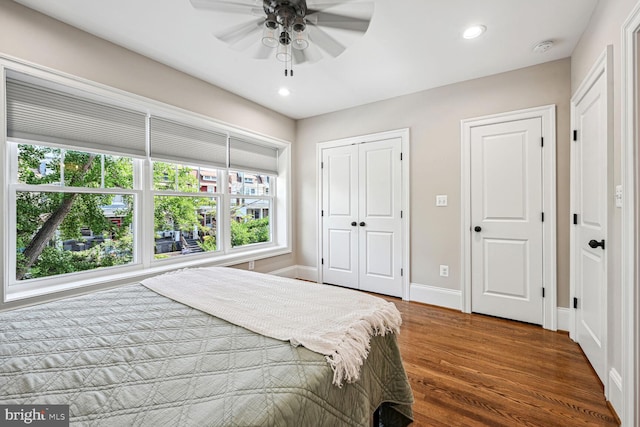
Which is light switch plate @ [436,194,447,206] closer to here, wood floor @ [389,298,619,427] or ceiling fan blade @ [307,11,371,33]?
wood floor @ [389,298,619,427]

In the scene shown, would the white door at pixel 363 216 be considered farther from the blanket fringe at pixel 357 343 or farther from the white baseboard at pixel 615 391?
the blanket fringe at pixel 357 343

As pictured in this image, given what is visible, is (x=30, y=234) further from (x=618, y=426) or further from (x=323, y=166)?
(x=618, y=426)

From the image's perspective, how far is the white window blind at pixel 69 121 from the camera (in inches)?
74.3

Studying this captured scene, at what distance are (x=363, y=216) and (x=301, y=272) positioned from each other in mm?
1373

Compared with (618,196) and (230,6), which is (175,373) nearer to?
(230,6)

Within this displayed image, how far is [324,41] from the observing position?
66.0 inches

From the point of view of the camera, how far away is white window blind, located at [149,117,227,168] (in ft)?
8.77

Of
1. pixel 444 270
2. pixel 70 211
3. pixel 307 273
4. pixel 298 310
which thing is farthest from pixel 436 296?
pixel 70 211

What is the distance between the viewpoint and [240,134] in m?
3.43

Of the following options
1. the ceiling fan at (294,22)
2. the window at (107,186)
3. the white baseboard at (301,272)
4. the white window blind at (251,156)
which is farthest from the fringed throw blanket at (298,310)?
the white baseboard at (301,272)

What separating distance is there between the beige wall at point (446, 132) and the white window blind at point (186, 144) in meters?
1.67

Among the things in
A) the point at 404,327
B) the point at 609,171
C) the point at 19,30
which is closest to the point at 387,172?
the point at 404,327

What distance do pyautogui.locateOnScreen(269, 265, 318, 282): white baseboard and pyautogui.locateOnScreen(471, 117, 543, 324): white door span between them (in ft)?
6.99

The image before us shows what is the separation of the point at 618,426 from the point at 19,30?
169 inches
